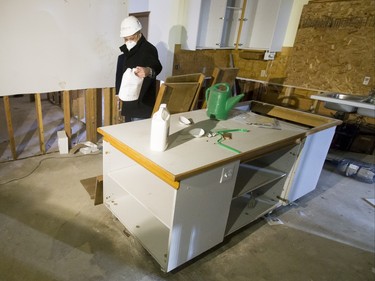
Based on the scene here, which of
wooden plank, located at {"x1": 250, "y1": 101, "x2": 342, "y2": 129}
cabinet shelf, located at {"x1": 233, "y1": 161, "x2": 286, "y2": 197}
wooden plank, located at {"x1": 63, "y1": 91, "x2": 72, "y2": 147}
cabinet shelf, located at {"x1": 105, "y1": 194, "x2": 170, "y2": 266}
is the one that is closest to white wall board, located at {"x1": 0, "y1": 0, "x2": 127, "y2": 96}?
wooden plank, located at {"x1": 63, "y1": 91, "x2": 72, "y2": 147}

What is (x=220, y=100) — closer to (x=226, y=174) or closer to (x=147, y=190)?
(x=226, y=174)

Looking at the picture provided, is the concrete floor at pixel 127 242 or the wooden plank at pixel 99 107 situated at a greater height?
the wooden plank at pixel 99 107

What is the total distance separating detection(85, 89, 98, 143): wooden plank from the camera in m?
2.91

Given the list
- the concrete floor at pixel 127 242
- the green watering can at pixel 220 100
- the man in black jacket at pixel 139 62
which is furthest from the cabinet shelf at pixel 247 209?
the man in black jacket at pixel 139 62

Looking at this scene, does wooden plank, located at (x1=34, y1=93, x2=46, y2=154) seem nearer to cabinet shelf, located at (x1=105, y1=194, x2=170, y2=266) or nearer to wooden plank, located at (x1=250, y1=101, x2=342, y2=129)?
cabinet shelf, located at (x1=105, y1=194, x2=170, y2=266)

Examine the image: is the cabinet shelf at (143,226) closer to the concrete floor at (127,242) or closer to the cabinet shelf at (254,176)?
the concrete floor at (127,242)

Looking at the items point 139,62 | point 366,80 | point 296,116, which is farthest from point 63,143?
point 366,80

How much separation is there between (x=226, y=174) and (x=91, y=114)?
2233 mm

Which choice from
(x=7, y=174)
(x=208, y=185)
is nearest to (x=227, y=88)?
(x=208, y=185)

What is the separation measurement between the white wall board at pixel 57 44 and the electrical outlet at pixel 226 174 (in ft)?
6.80

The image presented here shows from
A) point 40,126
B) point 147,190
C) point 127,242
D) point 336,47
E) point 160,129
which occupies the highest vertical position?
point 336,47

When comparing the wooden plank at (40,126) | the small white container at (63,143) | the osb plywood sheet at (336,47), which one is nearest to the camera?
the wooden plank at (40,126)

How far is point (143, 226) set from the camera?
1.65 meters

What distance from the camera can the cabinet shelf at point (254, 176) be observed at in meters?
1.73
